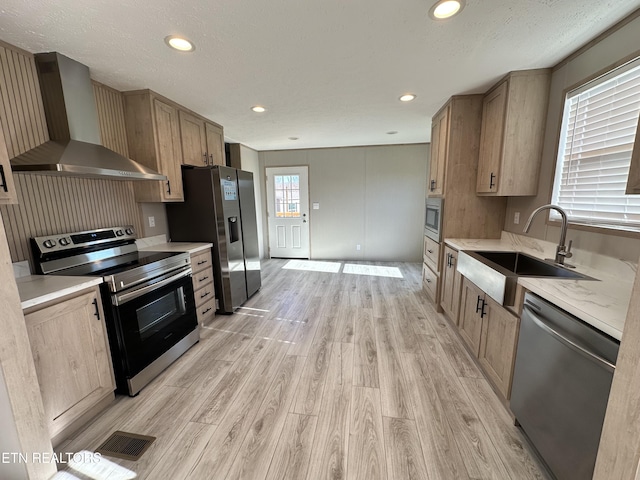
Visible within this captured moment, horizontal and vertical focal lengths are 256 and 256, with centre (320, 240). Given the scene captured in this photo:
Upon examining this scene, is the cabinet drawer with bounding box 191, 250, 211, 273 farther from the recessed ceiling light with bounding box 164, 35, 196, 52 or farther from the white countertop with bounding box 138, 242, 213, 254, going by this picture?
the recessed ceiling light with bounding box 164, 35, 196, 52

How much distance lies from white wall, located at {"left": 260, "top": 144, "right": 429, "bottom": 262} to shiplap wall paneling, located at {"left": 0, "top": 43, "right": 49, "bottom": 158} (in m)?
3.92

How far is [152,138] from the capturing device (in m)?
2.52

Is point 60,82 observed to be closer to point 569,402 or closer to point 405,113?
point 405,113

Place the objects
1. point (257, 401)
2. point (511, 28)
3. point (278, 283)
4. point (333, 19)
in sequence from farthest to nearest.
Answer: point (278, 283) < point (257, 401) < point (511, 28) < point (333, 19)

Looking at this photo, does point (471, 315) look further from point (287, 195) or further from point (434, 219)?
point (287, 195)

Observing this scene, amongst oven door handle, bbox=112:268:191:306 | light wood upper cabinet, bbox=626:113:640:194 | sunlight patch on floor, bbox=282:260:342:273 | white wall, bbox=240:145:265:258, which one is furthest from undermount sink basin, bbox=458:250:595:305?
white wall, bbox=240:145:265:258

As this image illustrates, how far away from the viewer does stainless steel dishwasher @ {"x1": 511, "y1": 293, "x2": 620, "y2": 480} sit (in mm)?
1011

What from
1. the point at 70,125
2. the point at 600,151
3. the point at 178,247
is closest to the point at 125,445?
the point at 178,247

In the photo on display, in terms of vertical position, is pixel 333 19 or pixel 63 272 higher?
pixel 333 19

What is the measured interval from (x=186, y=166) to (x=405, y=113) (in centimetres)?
274

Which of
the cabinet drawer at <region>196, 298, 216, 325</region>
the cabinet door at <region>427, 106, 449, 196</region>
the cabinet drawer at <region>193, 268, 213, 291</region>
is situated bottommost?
the cabinet drawer at <region>196, 298, 216, 325</region>

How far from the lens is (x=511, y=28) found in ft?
5.28

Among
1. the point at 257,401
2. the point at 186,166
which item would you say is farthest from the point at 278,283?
the point at 257,401

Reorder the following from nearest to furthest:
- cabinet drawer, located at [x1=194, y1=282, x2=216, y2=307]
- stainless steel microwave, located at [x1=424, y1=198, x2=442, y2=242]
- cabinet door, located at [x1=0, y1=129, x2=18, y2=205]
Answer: cabinet door, located at [x1=0, y1=129, x2=18, y2=205] → cabinet drawer, located at [x1=194, y1=282, x2=216, y2=307] → stainless steel microwave, located at [x1=424, y1=198, x2=442, y2=242]
